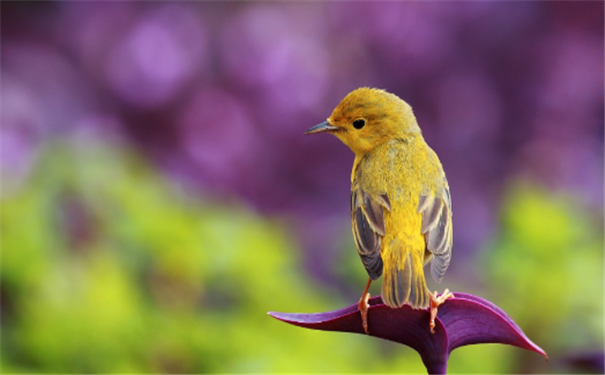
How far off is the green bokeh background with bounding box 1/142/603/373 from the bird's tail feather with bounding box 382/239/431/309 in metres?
0.94

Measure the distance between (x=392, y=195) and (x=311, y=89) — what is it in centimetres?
234

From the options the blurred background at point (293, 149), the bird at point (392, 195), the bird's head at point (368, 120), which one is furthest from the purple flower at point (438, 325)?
the blurred background at point (293, 149)

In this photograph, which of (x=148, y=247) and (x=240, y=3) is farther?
(x=240, y=3)

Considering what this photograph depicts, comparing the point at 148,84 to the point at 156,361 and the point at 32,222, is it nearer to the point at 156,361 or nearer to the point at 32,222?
the point at 32,222

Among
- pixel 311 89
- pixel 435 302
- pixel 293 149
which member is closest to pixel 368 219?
pixel 435 302

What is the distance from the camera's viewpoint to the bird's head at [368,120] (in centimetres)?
110

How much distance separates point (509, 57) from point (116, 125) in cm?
205

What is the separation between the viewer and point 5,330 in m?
1.85

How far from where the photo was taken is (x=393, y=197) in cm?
104

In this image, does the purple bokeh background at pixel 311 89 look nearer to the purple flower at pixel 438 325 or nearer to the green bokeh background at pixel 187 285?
the green bokeh background at pixel 187 285

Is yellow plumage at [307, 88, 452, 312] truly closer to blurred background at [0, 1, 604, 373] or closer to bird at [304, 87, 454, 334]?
bird at [304, 87, 454, 334]

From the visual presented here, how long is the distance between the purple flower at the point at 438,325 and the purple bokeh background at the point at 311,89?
240cm

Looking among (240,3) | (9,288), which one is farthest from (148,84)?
(9,288)

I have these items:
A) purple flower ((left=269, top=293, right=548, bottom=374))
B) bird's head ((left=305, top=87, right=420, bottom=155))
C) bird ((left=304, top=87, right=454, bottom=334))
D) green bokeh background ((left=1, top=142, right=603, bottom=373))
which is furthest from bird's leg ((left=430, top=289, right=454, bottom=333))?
green bokeh background ((left=1, top=142, right=603, bottom=373))
